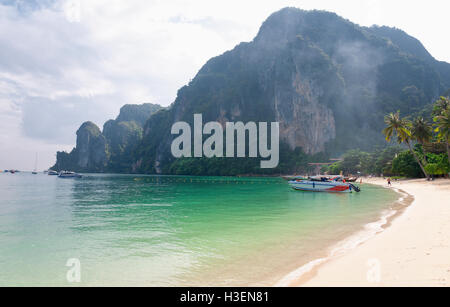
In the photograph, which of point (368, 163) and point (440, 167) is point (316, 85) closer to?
point (368, 163)

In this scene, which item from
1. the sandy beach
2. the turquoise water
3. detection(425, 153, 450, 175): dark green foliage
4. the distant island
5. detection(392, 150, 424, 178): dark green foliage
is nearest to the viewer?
the sandy beach

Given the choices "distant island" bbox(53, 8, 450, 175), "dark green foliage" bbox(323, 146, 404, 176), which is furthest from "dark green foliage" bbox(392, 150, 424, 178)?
"distant island" bbox(53, 8, 450, 175)

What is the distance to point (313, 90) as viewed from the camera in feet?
435

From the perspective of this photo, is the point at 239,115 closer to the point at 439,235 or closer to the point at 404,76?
the point at 404,76

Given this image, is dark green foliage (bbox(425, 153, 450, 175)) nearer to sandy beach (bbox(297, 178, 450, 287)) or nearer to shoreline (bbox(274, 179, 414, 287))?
shoreline (bbox(274, 179, 414, 287))

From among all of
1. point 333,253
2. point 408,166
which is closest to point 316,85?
A: point 408,166

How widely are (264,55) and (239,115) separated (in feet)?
142

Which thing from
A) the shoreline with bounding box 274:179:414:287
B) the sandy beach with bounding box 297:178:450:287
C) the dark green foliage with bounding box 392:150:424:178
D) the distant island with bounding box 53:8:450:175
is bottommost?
the shoreline with bounding box 274:179:414:287

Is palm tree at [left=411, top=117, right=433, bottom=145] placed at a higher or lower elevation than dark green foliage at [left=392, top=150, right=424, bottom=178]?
higher

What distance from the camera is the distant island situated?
130 m

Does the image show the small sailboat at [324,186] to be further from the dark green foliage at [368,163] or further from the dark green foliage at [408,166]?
the dark green foliage at [368,163]

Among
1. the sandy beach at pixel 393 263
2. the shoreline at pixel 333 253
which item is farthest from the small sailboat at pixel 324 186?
the sandy beach at pixel 393 263

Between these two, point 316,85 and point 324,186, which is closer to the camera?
point 324,186

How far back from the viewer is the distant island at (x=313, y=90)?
130 m
